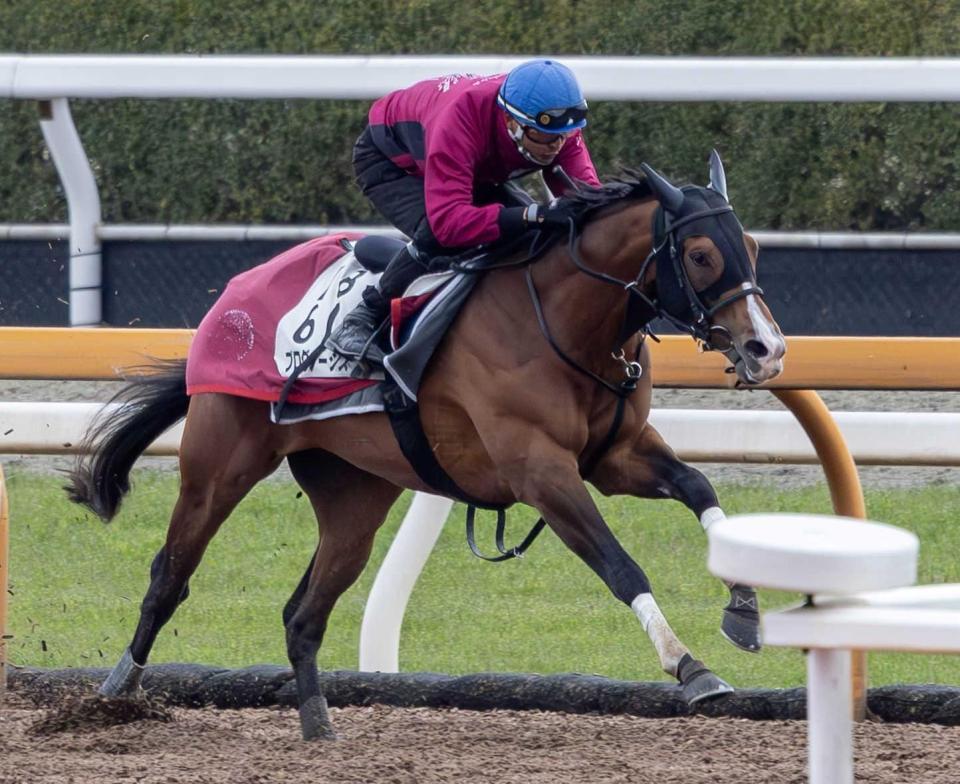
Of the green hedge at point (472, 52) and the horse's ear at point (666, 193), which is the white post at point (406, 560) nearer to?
the horse's ear at point (666, 193)

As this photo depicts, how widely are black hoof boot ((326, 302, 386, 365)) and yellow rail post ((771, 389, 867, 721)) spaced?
883 millimetres

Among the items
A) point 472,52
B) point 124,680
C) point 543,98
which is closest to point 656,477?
point 543,98

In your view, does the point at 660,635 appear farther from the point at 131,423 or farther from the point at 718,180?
the point at 131,423

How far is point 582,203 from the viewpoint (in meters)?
3.67

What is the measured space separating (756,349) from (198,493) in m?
1.46

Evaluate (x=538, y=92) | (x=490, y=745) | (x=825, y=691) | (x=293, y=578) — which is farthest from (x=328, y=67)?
(x=825, y=691)

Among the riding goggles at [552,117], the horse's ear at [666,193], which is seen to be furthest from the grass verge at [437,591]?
the riding goggles at [552,117]

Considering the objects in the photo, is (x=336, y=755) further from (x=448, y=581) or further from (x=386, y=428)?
(x=448, y=581)

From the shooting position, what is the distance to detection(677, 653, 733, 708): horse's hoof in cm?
314

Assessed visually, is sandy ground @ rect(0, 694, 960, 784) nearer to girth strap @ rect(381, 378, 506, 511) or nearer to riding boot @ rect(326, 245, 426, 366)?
girth strap @ rect(381, 378, 506, 511)

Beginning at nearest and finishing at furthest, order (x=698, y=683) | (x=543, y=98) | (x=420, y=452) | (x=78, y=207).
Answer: (x=698, y=683), (x=543, y=98), (x=420, y=452), (x=78, y=207)

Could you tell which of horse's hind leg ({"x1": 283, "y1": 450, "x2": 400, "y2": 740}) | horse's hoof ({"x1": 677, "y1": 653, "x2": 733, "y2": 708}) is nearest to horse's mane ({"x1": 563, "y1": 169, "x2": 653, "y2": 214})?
horse's hind leg ({"x1": 283, "y1": 450, "x2": 400, "y2": 740})

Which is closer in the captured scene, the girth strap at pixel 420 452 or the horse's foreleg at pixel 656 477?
the horse's foreleg at pixel 656 477

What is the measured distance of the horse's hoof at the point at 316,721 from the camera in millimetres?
3775
